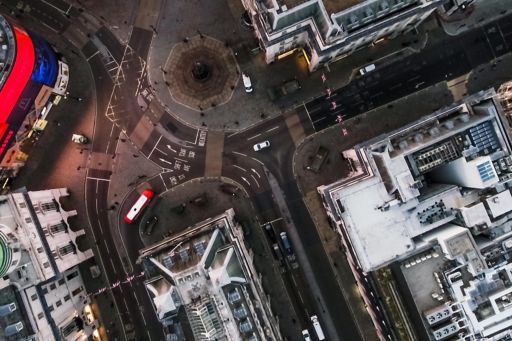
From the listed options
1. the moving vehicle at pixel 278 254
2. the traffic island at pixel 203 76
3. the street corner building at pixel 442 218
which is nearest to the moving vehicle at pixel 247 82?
the traffic island at pixel 203 76

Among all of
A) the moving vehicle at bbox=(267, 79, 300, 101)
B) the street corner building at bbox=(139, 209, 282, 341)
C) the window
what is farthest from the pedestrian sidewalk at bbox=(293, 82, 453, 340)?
the window

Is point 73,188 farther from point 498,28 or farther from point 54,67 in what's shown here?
point 498,28

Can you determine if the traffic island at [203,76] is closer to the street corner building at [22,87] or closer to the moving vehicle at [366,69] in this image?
the street corner building at [22,87]

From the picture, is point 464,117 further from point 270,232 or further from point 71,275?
point 71,275

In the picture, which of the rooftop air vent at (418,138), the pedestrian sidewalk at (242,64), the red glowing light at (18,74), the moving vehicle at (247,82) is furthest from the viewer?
the pedestrian sidewalk at (242,64)

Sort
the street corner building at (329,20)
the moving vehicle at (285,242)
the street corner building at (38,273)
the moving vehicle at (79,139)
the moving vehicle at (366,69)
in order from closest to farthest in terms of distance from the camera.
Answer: the street corner building at (329,20) → the street corner building at (38,273) → the moving vehicle at (285,242) → the moving vehicle at (366,69) → the moving vehicle at (79,139)

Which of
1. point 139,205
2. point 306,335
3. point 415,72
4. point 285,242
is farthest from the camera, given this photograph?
point 139,205

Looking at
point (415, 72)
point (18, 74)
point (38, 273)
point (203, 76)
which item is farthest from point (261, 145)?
point (18, 74)
